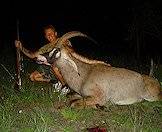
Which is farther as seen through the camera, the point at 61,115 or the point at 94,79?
the point at 94,79

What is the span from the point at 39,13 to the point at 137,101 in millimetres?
15957

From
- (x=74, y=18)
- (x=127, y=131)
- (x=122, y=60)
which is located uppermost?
(x=127, y=131)

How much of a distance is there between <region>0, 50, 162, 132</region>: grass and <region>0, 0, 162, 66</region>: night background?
7620mm

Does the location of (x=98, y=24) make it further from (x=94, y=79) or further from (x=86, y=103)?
(x=86, y=103)

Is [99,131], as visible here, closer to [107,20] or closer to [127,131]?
[127,131]

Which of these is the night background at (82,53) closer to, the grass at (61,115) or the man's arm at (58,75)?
the grass at (61,115)

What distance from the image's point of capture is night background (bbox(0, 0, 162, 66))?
52.1ft

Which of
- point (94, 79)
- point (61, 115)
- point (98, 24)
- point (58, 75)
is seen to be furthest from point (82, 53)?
point (61, 115)

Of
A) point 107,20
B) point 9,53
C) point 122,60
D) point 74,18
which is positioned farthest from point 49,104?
point 74,18

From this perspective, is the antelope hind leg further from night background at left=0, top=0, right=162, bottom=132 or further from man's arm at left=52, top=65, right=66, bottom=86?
man's arm at left=52, top=65, right=66, bottom=86

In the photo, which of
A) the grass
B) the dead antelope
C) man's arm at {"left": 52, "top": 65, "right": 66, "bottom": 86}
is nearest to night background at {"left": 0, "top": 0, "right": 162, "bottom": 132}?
the grass

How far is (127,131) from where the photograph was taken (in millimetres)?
6547

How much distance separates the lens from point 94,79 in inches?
295

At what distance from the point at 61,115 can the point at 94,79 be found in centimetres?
73
